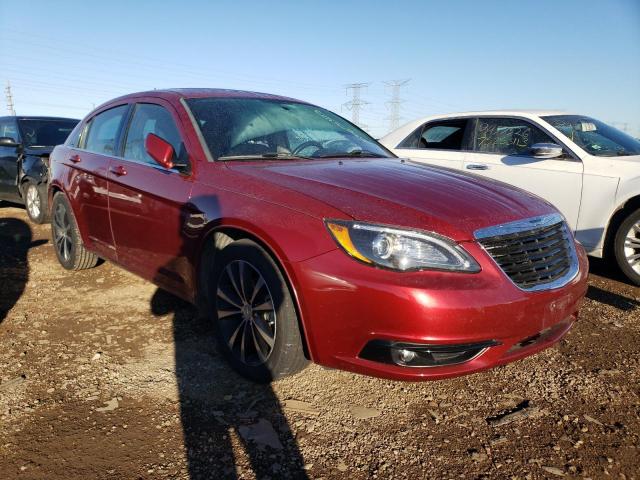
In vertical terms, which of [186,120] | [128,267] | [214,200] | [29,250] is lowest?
[29,250]

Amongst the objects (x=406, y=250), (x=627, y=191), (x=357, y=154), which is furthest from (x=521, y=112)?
(x=406, y=250)

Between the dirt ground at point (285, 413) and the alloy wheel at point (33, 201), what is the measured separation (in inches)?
158

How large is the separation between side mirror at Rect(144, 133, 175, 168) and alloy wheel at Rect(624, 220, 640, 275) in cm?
396

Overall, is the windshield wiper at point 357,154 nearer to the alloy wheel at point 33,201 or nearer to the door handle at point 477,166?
the door handle at point 477,166

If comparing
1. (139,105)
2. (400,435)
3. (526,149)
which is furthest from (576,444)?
(526,149)

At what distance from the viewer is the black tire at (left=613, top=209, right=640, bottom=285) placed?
14.5 ft

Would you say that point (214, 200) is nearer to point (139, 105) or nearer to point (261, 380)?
point (261, 380)

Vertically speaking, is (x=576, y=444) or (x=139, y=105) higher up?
(x=139, y=105)

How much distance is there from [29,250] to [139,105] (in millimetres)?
3075

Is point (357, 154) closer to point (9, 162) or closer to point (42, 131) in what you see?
point (42, 131)

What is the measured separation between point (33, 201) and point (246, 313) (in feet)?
A: 19.2

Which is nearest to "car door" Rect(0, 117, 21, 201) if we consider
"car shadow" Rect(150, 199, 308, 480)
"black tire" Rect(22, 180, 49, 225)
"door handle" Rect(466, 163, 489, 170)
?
"black tire" Rect(22, 180, 49, 225)

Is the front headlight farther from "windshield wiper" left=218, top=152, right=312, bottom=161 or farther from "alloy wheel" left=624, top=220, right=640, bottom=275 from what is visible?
"alloy wheel" left=624, top=220, right=640, bottom=275

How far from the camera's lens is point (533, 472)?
2.03 metres
